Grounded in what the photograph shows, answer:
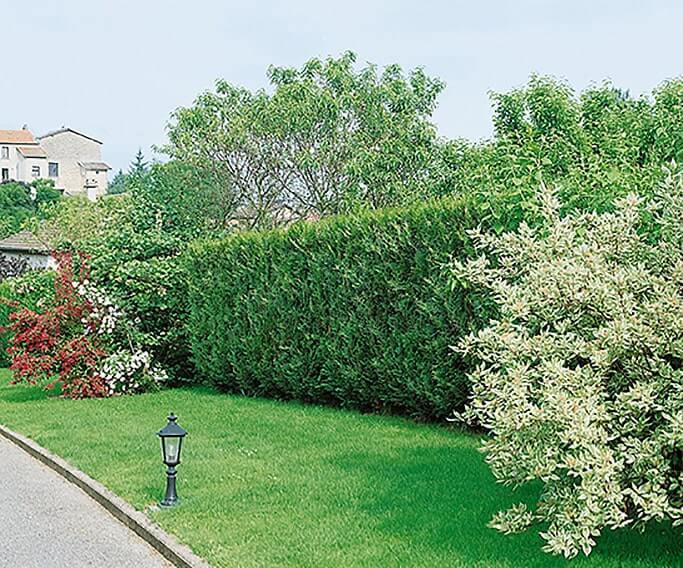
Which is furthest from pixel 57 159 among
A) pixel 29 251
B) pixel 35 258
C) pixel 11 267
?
pixel 11 267

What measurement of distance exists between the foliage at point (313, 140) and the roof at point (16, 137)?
7886 centimetres

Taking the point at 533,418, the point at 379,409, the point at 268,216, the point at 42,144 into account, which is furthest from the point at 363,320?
the point at 42,144

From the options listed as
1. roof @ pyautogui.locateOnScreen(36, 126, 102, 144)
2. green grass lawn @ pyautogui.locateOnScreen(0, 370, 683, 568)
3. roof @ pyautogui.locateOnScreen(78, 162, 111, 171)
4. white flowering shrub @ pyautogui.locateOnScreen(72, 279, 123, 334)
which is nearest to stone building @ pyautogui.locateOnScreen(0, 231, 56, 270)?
white flowering shrub @ pyautogui.locateOnScreen(72, 279, 123, 334)

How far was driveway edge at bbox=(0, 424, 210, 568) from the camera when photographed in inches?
254

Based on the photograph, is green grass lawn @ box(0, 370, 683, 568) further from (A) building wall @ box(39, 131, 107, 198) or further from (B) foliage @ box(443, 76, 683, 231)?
(A) building wall @ box(39, 131, 107, 198)

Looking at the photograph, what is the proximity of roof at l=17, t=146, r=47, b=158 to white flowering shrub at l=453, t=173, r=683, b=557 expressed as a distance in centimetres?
10122

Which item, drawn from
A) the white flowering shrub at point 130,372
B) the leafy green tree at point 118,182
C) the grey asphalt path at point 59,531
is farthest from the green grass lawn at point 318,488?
the leafy green tree at point 118,182

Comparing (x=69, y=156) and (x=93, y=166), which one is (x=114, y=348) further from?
(x=69, y=156)

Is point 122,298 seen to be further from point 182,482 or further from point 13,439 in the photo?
point 182,482

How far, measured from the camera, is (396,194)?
26172mm

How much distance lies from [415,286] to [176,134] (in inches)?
788

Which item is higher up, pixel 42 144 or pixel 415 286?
pixel 42 144

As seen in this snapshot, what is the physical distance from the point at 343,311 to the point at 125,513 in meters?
6.02

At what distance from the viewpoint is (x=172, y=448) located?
7719 millimetres
